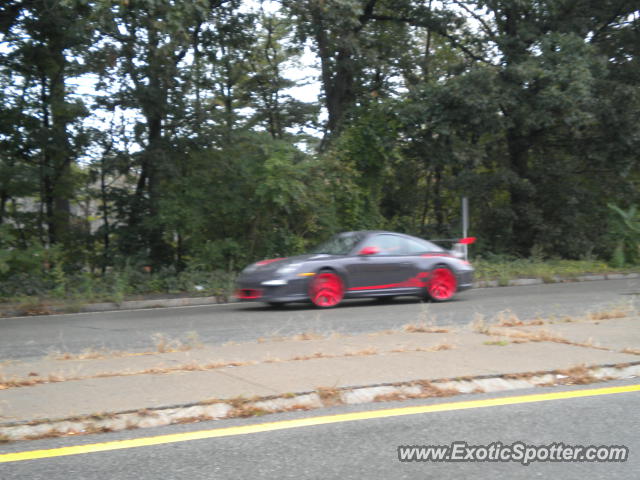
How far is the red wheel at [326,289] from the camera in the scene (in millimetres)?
13625

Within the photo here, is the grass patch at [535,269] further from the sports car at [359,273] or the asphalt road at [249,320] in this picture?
the sports car at [359,273]

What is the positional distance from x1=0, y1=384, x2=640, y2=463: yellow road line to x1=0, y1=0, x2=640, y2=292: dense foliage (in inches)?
426

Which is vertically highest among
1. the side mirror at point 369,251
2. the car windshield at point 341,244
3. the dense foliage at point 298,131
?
the dense foliage at point 298,131

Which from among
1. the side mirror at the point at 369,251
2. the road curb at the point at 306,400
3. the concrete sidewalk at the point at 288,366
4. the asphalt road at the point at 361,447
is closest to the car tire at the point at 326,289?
the side mirror at the point at 369,251

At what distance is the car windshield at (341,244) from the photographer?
561 inches

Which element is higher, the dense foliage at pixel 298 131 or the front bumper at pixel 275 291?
the dense foliage at pixel 298 131

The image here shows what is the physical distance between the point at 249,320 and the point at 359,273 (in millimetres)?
2845

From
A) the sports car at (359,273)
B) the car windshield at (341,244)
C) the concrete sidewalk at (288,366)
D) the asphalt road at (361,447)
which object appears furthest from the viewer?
the car windshield at (341,244)

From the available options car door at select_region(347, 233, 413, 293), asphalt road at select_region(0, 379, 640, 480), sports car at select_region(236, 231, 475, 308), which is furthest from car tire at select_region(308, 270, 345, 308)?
asphalt road at select_region(0, 379, 640, 480)

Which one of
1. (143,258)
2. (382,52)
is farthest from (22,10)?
(382,52)

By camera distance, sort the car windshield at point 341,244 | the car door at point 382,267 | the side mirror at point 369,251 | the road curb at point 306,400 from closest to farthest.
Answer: the road curb at point 306,400
the car door at point 382,267
the side mirror at point 369,251
the car windshield at point 341,244

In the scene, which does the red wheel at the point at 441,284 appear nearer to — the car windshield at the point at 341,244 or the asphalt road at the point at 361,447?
the car windshield at the point at 341,244

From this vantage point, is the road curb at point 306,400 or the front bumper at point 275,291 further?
the front bumper at point 275,291

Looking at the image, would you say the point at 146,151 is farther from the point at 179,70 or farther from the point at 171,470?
the point at 171,470
